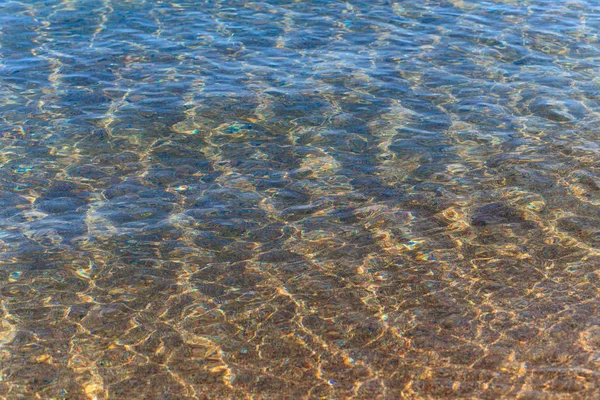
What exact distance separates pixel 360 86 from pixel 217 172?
11.6 feet

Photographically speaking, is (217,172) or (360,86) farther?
(360,86)

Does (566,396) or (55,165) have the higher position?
(566,396)

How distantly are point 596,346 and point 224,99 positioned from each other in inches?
272

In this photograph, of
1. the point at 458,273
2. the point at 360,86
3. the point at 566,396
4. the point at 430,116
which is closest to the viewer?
the point at 566,396

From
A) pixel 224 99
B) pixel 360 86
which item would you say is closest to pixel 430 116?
pixel 360 86

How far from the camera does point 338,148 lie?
374 inches

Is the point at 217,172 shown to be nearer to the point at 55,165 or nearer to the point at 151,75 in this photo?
the point at 55,165

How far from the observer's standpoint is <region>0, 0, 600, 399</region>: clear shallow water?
590cm

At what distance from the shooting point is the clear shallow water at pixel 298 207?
19.4ft

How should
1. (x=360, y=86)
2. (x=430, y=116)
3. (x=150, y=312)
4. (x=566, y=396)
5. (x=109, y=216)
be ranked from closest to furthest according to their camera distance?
(x=566, y=396) → (x=150, y=312) → (x=109, y=216) → (x=430, y=116) → (x=360, y=86)

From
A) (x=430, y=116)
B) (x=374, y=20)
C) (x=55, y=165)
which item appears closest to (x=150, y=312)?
(x=55, y=165)

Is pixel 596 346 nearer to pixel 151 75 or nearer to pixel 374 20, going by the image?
pixel 151 75

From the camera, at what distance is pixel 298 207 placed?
8.24m

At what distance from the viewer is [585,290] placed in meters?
6.72
